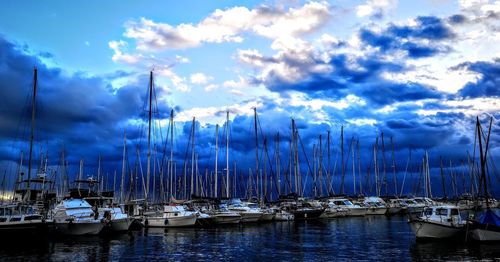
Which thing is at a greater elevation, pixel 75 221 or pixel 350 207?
pixel 75 221

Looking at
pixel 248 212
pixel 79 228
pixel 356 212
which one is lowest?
pixel 356 212

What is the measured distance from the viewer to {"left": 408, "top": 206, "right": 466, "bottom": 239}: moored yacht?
39375 mm

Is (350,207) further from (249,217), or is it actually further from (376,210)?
(249,217)

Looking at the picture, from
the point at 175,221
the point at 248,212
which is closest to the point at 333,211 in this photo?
the point at 248,212

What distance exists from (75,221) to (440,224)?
38.3 m

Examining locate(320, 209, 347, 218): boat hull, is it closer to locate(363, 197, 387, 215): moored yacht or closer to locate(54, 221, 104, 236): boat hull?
locate(363, 197, 387, 215): moored yacht

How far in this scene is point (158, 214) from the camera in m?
62.7

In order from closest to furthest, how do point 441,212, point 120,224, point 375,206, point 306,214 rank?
1. point 441,212
2. point 120,224
3. point 306,214
4. point 375,206

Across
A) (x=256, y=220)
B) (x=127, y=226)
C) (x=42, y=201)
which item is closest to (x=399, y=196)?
(x=256, y=220)

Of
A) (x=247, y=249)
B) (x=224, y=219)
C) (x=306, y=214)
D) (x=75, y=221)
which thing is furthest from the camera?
(x=306, y=214)

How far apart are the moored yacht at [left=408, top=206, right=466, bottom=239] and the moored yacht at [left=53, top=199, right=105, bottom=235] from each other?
34.0 m

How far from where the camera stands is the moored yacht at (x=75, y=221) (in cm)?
4825

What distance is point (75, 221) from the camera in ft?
158

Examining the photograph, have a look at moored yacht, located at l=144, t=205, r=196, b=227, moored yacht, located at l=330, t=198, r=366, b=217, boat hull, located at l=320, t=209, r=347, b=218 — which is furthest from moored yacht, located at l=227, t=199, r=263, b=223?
moored yacht, located at l=330, t=198, r=366, b=217
